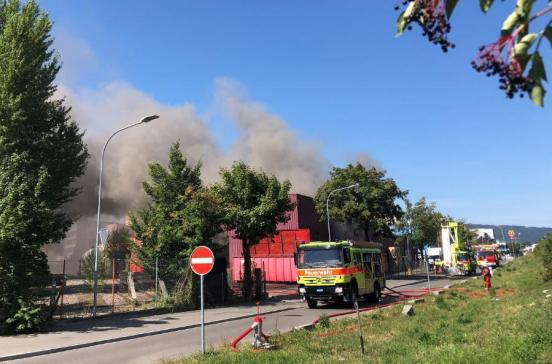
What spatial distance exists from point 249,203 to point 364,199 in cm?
1972

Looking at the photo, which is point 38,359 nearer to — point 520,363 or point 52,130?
point 520,363

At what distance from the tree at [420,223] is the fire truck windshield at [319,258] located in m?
46.0

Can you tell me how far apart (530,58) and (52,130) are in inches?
781

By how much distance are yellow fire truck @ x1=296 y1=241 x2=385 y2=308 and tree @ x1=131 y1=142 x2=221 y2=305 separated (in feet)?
17.4

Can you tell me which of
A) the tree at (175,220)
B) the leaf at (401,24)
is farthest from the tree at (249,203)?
the leaf at (401,24)

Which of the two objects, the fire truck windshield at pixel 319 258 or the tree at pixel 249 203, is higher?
the tree at pixel 249 203

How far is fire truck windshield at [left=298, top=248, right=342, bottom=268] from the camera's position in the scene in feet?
60.0

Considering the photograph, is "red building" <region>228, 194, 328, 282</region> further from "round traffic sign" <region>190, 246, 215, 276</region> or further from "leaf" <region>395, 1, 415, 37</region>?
"leaf" <region>395, 1, 415, 37</region>

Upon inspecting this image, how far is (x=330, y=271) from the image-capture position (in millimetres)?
18188

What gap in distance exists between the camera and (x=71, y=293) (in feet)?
65.5

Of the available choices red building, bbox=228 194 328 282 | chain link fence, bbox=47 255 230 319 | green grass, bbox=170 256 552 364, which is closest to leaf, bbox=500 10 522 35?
green grass, bbox=170 256 552 364

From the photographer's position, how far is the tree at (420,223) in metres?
63.7

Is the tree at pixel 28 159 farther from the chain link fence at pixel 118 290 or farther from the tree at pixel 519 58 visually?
the tree at pixel 519 58

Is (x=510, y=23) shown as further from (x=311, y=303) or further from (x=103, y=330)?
(x=311, y=303)
